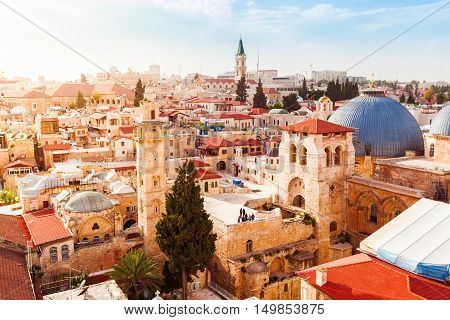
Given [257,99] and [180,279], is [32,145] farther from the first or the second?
[257,99]

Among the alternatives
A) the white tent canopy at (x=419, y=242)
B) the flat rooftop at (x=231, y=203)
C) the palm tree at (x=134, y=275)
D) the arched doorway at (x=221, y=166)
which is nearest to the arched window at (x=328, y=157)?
the flat rooftop at (x=231, y=203)

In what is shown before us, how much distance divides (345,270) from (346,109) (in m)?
8.54

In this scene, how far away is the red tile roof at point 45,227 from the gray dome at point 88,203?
568 millimetres

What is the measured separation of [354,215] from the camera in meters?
13.3

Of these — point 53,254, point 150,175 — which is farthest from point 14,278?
point 150,175

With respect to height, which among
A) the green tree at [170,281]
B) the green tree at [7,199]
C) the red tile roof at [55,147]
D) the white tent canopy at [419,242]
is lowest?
the green tree at [170,281]

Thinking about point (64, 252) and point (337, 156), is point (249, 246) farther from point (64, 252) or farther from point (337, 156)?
point (64, 252)

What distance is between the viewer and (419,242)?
8.51 metres

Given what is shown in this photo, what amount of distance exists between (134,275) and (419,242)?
6016 millimetres

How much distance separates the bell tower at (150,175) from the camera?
12.1 meters

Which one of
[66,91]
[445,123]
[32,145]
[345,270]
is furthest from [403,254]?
[66,91]

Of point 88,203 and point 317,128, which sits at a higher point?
point 317,128

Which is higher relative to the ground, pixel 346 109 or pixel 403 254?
pixel 346 109

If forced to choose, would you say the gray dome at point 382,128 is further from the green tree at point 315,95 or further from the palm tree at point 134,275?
the green tree at point 315,95
